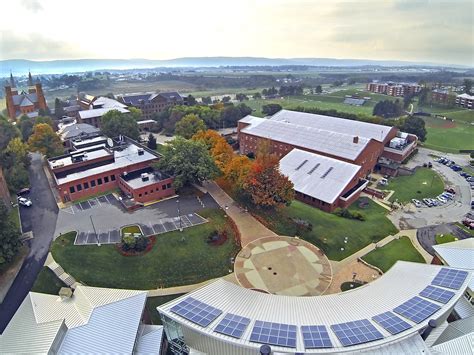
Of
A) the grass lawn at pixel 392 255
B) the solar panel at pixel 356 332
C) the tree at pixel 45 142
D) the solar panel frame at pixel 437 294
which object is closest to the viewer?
the solar panel at pixel 356 332

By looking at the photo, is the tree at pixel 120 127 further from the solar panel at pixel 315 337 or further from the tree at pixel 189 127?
the solar panel at pixel 315 337

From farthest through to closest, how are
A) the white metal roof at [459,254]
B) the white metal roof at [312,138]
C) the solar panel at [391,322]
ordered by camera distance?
the white metal roof at [312,138] < the white metal roof at [459,254] < the solar panel at [391,322]

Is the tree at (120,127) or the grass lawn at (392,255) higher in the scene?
the tree at (120,127)

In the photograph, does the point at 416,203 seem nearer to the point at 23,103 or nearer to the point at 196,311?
the point at 196,311

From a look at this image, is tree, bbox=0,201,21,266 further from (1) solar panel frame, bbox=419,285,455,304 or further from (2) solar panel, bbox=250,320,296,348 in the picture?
(1) solar panel frame, bbox=419,285,455,304

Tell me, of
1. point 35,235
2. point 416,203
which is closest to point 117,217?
point 35,235

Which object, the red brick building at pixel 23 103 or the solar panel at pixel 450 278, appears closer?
the solar panel at pixel 450 278

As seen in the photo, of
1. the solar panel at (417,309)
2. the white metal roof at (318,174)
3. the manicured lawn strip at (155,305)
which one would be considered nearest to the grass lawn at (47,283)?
the manicured lawn strip at (155,305)
